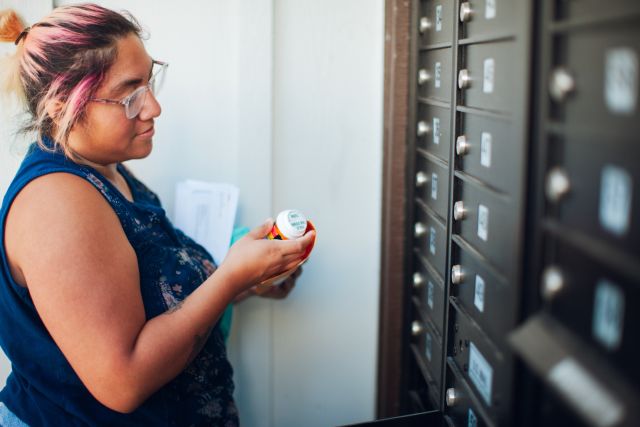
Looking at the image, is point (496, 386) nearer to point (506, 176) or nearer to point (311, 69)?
point (506, 176)

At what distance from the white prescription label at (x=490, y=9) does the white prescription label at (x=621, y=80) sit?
19.1 inches

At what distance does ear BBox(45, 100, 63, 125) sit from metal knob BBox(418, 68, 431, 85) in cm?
100

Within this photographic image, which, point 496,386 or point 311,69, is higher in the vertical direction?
point 311,69

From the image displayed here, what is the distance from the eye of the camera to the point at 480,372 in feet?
4.77

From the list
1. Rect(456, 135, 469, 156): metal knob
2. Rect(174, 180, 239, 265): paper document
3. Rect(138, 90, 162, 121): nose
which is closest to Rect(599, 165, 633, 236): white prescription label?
Rect(456, 135, 469, 156): metal knob

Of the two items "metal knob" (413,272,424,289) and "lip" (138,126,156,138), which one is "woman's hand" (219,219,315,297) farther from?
"metal knob" (413,272,424,289)

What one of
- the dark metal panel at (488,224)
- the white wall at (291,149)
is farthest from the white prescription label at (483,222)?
the white wall at (291,149)

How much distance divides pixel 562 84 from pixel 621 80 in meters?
0.13

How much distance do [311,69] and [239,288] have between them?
99cm

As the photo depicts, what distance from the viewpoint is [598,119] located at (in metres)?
0.89

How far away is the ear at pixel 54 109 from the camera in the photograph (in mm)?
1556

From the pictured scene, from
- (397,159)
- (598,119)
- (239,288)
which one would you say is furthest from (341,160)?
(598,119)

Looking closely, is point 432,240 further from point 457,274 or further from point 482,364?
point 482,364

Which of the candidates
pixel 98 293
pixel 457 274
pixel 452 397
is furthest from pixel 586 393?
pixel 98 293
